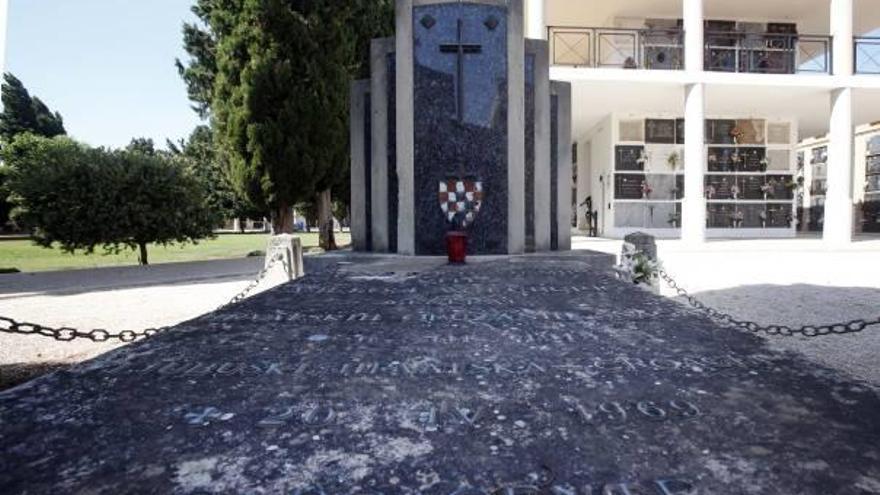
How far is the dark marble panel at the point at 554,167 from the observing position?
7.52m

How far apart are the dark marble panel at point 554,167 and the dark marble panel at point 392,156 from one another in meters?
2.06

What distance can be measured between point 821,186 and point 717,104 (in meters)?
22.0

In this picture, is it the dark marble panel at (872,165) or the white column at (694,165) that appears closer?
the white column at (694,165)

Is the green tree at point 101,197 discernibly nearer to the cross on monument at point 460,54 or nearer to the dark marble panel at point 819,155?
the cross on monument at point 460,54

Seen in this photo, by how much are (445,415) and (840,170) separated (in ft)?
55.5

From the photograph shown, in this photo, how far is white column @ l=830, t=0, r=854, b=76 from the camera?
47.3 feet

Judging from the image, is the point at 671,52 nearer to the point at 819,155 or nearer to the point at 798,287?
the point at 798,287

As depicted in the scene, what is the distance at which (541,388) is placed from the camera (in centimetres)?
177

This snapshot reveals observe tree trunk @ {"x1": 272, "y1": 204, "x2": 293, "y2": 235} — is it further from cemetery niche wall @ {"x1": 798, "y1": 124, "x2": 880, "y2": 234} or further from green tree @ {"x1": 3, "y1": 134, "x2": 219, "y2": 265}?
cemetery niche wall @ {"x1": 798, "y1": 124, "x2": 880, "y2": 234}

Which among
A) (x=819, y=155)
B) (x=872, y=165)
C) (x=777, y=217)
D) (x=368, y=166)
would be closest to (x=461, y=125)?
(x=368, y=166)

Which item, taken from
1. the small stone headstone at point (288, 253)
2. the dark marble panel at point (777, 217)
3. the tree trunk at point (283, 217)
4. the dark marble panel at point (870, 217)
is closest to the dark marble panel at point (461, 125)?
the small stone headstone at point (288, 253)

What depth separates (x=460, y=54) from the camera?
6551mm

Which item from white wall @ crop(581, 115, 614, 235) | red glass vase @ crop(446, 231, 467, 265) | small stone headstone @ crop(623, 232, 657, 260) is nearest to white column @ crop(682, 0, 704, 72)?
white wall @ crop(581, 115, 614, 235)

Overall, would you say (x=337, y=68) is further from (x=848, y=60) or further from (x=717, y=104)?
(x=848, y=60)
